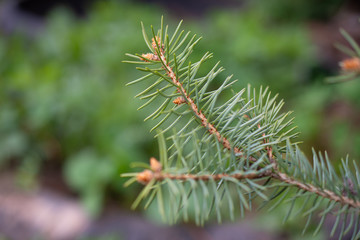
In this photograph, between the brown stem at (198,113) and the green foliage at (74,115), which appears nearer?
the brown stem at (198,113)

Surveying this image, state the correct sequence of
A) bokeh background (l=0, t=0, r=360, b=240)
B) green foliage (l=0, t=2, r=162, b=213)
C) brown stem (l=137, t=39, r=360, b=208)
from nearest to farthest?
→ brown stem (l=137, t=39, r=360, b=208), bokeh background (l=0, t=0, r=360, b=240), green foliage (l=0, t=2, r=162, b=213)

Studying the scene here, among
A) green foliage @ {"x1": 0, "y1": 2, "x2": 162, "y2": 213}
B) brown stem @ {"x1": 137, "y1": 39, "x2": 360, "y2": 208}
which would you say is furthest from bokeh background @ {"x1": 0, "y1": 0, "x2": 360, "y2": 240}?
brown stem @ {"x1": 137, "y1": 39, "x2": 360, "y2": 208}

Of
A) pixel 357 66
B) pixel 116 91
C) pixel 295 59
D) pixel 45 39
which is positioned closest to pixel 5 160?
pixel 116 91

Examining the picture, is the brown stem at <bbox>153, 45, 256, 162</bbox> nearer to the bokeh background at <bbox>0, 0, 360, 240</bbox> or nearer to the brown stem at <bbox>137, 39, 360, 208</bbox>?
the brown stem at <bbox>137, 39, 360, 208</bbox>

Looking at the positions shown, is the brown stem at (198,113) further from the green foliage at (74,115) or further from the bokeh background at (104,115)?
the green foliage at (74,115)

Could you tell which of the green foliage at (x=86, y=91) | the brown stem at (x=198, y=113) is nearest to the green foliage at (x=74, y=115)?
the green foliage at (x=86, y=91)

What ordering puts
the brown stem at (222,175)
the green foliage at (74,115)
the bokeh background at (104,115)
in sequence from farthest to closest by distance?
the green foliage at (74,115) → the bokeh background at (104,115) → the brown stem at (222,175)

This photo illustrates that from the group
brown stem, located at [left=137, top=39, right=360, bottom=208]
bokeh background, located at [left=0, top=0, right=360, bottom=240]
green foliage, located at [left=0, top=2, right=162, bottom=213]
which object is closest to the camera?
brown stem, located at [left=137, top=39, right=360, bottom=208]

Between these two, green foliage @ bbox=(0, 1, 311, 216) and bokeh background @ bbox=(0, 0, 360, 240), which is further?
green foliage @ bbox=(0, 1, 311, 216)

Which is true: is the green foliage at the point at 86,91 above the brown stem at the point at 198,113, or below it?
above
